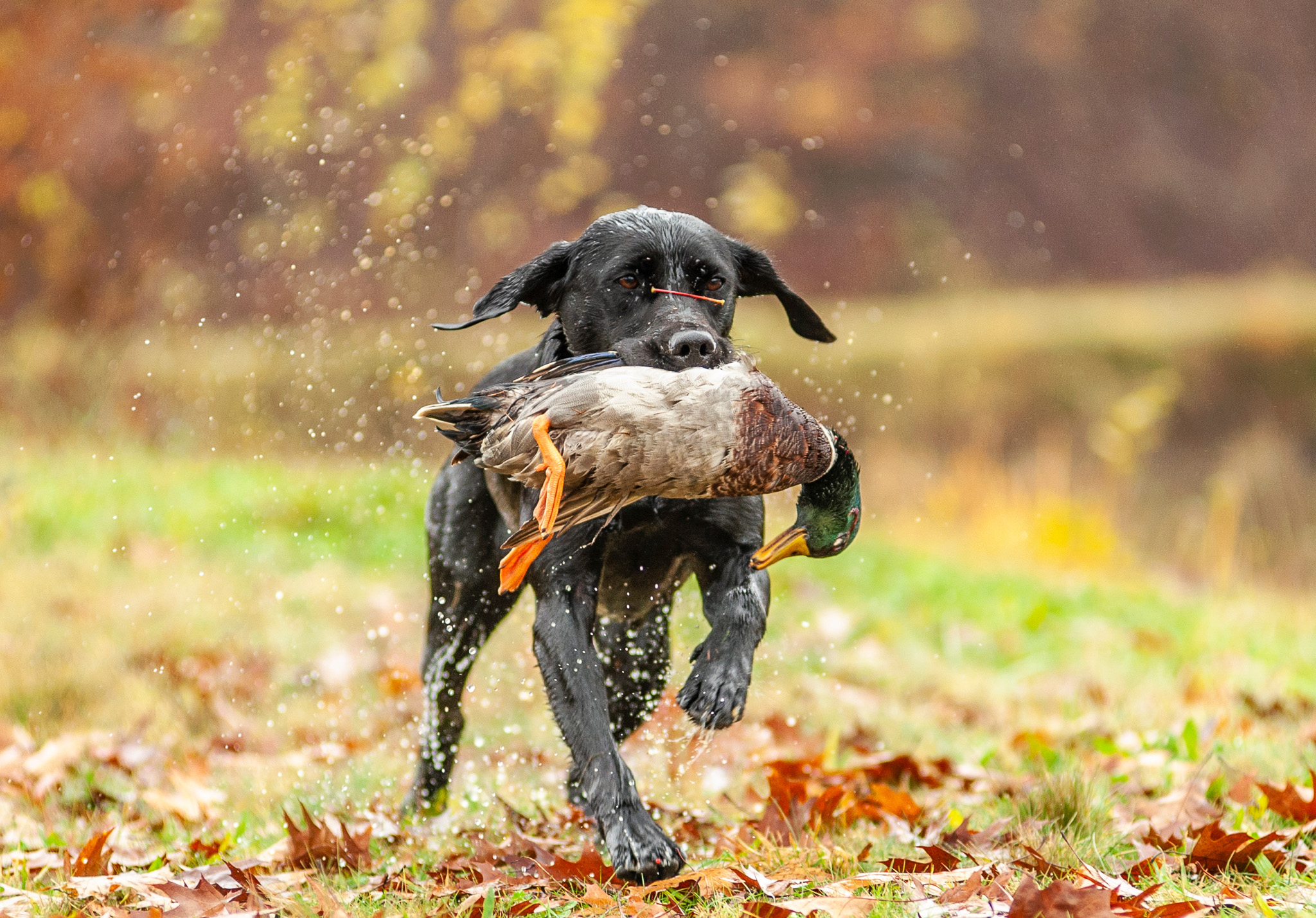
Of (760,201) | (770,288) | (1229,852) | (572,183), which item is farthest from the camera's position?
(760,201)

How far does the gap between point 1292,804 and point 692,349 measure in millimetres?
1846

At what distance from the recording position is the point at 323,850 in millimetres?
2730

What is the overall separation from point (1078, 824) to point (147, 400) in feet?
24.6

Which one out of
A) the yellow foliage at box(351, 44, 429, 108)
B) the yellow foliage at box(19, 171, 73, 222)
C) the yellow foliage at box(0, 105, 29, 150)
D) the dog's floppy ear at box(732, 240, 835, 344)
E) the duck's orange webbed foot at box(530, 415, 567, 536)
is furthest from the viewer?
the yellow foliage at box(19, 171, 73, 222)

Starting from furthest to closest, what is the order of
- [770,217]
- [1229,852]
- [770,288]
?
[770,217] < [770,288] < [1229,852]

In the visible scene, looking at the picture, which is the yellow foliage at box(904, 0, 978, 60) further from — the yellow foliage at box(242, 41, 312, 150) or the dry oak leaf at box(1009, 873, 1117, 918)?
the dry oak leaf at box(1009, 873, 1117, 918)

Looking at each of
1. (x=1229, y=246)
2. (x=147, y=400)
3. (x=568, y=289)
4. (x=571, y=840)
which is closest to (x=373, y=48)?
(x=147, y=400)

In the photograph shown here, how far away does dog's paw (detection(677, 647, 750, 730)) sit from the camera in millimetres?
2441

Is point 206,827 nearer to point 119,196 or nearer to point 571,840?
point 571,840

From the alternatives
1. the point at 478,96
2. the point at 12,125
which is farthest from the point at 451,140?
the point at 12,125

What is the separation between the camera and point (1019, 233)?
13648mm

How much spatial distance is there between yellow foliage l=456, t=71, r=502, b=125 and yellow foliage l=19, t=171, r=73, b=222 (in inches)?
119

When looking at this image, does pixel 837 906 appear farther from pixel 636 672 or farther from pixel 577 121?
pixel 577 121

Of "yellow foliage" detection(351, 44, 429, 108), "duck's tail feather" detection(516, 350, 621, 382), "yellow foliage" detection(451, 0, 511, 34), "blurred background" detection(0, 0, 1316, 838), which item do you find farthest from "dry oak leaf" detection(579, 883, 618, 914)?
"yellow foliage" detection(451, 0, 511, 34)
